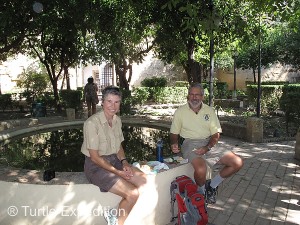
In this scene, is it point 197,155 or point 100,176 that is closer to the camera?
point 100,176

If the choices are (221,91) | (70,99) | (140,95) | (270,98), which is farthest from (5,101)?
(221,91)

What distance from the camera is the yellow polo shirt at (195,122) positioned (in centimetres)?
502

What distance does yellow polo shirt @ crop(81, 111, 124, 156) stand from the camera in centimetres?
382

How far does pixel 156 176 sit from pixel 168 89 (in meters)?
19.2

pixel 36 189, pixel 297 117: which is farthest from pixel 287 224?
pixel 297 117

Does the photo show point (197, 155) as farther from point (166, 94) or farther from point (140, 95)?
point (166, 94)

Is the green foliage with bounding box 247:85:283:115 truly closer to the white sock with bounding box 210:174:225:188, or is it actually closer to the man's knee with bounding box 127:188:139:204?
the white sock with bounding box 210:174:225:188

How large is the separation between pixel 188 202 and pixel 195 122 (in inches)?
63.9

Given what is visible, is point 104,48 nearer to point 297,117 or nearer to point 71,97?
point 71,97

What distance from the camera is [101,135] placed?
3.96 meters

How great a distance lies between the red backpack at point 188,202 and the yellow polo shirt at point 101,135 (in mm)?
1050

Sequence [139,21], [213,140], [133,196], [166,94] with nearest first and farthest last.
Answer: [133,196] < [213,140] < [139,21] < [166,94]

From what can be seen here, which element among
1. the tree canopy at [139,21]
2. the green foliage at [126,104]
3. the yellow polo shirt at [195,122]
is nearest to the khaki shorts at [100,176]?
the yellow polo shirt at [195,122]

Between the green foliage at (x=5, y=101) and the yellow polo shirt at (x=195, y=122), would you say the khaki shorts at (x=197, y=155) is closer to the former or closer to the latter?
the yellow polo shirt at (x=195, y=122)
